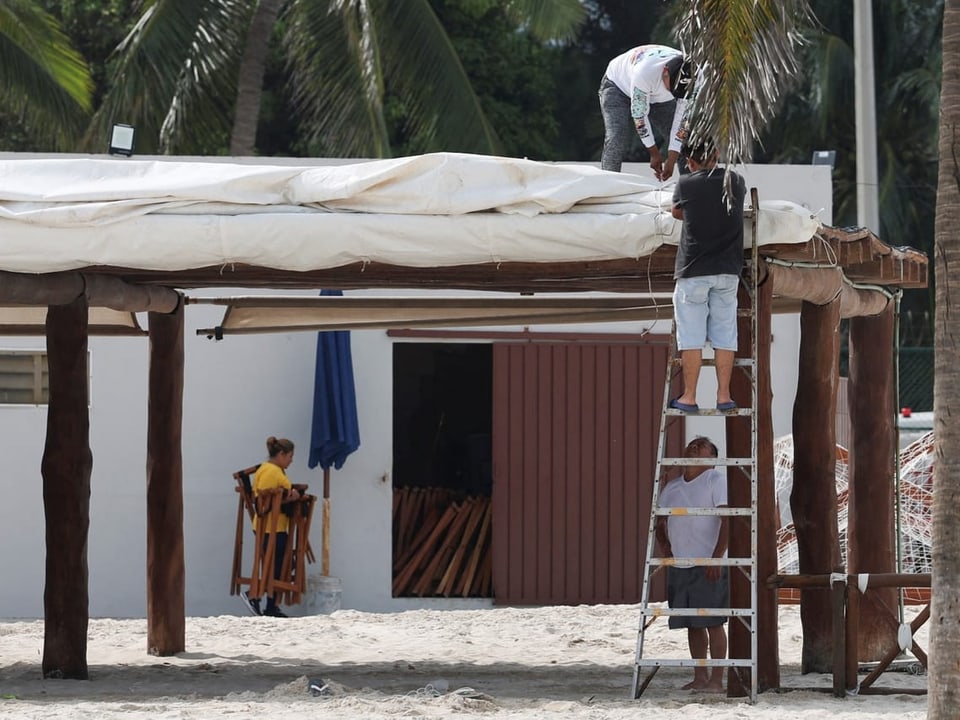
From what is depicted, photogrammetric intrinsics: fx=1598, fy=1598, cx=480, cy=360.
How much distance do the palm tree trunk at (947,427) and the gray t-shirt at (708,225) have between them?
1.47m

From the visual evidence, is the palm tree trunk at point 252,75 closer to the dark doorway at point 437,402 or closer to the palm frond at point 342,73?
the palm frond at point 342,73

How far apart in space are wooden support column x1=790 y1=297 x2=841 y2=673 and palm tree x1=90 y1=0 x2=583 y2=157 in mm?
9816

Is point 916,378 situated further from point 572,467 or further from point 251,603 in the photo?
point 251,603

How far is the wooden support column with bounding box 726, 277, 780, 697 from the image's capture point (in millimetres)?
8148

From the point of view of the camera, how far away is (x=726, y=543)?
8641mm

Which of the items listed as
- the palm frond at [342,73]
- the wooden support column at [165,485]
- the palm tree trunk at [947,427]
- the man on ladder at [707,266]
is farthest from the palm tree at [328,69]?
the palm tree trunk at [947,427]

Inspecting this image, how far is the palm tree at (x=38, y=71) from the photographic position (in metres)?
19.7

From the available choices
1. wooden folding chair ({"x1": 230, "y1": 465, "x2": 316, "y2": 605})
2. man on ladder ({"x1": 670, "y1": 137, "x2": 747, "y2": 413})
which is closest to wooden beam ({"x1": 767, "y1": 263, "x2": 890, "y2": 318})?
man on ladder ({"x1": 670, "y1": 137, "x2": 747, "y2": 413})

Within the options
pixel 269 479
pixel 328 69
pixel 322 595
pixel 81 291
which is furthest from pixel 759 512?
pixel 328 69

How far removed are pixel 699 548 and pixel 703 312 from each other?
1.42 meters

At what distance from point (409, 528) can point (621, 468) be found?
80.9 inches

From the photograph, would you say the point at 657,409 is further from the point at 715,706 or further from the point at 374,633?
the point at 715,706

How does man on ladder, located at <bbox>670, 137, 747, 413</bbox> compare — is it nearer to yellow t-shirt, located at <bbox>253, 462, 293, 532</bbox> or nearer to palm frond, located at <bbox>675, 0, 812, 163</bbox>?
palm frond, located at <bbox>675, 0, 812, 163</bbox>

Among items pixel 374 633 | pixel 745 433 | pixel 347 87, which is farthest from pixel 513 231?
pixel 347 87
